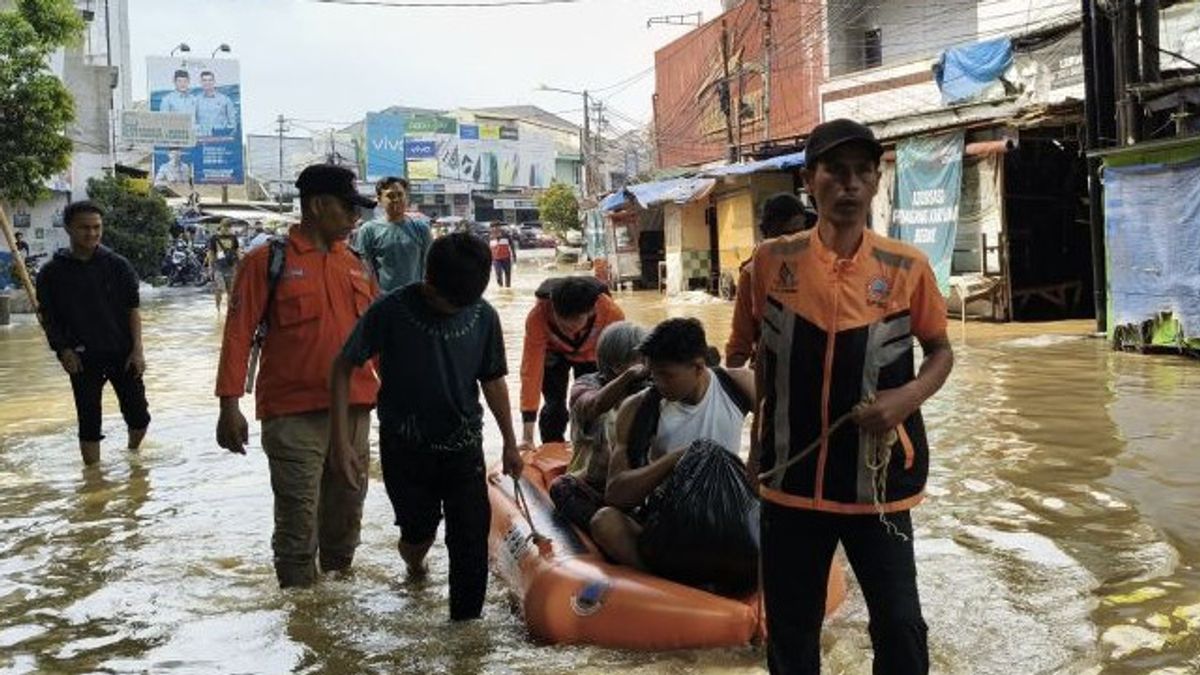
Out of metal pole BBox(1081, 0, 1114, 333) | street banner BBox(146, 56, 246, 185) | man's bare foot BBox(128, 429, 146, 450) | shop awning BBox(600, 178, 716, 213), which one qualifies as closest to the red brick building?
shop awning BBox(600, 178, 716, 213)

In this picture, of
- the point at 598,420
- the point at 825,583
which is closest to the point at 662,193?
the point at 598,420

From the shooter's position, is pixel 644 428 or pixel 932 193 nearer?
pixel 644 428

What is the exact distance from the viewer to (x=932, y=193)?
678 inches

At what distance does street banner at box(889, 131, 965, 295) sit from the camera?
16.8 m

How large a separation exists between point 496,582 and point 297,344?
145cm

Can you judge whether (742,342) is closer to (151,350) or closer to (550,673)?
(550,673)

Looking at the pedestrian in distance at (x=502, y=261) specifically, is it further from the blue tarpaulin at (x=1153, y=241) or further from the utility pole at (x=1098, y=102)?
the blue tarpaulin at (x=1153, y=241)

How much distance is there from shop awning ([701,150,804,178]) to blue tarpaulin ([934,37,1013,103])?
9.04 feet

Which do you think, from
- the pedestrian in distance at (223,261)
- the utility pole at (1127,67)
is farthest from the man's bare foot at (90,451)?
the pedestrian in distance at (223,261)

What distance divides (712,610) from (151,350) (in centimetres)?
1488

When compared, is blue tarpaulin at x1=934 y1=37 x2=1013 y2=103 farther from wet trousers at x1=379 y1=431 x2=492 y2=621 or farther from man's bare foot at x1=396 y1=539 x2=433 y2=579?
wet trousers at x1=379 y1=431 x2=492 y2=621

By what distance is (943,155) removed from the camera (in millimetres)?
16906

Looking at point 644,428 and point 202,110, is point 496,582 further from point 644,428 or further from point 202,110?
point 202,110

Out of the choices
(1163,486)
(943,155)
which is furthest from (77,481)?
(943,155)
